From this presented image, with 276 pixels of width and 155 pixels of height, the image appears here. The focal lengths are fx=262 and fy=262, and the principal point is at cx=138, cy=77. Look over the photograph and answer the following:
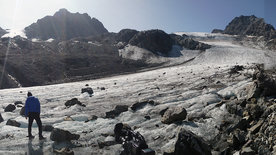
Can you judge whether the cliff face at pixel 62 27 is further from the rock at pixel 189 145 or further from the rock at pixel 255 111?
the rock at pixel 189 145

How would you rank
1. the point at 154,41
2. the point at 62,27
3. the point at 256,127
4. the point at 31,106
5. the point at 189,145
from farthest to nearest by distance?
the point at 62,27 → the point at 154,41 → the point at 31,106 → the point at 256,127 → the point at 189,145

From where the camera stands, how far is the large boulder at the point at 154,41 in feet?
268

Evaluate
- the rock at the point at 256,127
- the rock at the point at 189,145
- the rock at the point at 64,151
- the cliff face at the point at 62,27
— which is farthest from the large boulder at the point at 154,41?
the rock at the point at 189,145

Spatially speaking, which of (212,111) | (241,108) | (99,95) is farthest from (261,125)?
(99,95)

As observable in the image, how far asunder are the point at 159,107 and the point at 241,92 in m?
5.14

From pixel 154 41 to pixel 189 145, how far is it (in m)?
76.8

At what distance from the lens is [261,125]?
A: 10.3m

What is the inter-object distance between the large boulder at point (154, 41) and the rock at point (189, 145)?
70.6 m

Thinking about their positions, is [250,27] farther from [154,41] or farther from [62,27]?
[62,27]

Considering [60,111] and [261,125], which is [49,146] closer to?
[60,111]

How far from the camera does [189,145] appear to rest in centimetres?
945

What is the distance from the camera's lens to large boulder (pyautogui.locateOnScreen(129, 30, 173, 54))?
8171 cm

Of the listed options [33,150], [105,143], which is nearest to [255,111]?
[105,143]

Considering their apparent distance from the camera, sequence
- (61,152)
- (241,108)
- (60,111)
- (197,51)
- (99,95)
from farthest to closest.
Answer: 1. (197,51)
2. (99,95)
3. (60,111)
4. (241,108)
5. (61,152)
